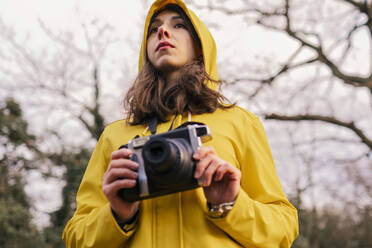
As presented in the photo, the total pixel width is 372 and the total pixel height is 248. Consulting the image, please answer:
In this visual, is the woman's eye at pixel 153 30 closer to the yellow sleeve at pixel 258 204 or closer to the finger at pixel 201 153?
the yellow sleeve at pixel 258 204

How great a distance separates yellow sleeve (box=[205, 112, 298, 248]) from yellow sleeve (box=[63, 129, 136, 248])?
1.21 ft

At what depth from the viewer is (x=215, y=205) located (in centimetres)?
114

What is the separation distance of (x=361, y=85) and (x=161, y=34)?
4.67 meters

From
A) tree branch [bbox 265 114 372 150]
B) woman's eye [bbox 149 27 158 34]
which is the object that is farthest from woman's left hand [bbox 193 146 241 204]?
tree branch [bbox 265 114 372 150]

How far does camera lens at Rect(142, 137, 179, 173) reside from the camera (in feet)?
3.30

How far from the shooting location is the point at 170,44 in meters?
1.63

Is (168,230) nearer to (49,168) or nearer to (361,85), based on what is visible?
(361,85)

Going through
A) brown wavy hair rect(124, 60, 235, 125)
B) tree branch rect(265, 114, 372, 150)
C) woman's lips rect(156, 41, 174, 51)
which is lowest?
brown wavy hair rect(124, 60, 235, 125)

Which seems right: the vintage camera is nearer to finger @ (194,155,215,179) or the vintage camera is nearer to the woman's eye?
finger @ (194,155,215,179)

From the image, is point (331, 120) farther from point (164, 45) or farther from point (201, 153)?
point (201, 153)

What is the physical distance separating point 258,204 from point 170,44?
2.87ft

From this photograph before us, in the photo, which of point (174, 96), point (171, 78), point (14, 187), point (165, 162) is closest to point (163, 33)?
point (171, 78)

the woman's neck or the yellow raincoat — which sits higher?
the woman's neck

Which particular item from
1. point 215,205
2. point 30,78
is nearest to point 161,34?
point 215,205
